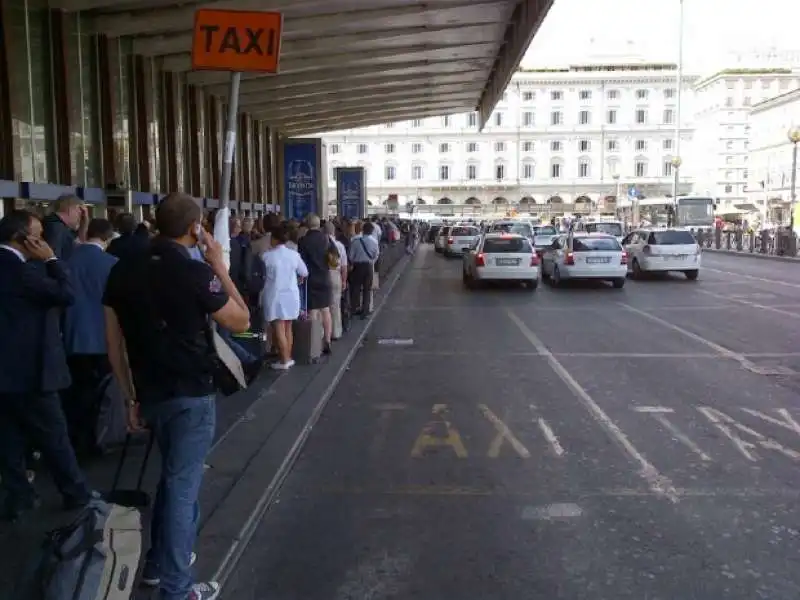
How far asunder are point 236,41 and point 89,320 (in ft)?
7.24

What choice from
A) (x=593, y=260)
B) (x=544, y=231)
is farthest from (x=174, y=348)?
(x=544, y=231)

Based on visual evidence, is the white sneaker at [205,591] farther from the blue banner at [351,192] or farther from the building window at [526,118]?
the building window at [526,118]

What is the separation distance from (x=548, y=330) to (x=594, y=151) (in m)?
103

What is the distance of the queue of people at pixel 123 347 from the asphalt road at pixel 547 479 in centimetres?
91

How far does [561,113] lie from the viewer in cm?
11206

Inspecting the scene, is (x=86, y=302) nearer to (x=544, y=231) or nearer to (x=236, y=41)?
(x=236, y=41)

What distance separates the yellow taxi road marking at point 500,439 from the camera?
22.5 ft

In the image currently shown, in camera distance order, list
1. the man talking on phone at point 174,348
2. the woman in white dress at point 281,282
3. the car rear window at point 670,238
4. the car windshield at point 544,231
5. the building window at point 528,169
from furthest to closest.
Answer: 1. the building window at point 528,169
2. the car windshield at point 544,231
3. the car rear window at point 670,238
4. the woman in white dress at point 281,282
5. the man talking on phone at point 174,348

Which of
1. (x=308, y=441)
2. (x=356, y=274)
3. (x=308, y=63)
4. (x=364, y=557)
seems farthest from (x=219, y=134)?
(x=364, y=557)

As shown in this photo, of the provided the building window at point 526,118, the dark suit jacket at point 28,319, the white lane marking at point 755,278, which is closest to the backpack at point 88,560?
the dark suit jacket at point 28,319

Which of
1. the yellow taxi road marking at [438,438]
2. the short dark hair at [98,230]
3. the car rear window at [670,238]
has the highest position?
the short dark hair at [98,230]

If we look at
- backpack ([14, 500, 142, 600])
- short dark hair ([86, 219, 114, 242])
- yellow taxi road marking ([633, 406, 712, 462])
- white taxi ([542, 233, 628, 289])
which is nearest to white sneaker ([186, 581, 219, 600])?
backpack ([14, 500, 142, 600])

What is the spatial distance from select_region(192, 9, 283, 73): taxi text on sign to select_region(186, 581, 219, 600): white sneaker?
133 inches

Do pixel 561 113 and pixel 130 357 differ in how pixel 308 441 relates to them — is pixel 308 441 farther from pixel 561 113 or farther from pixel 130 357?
pixel 561 113
